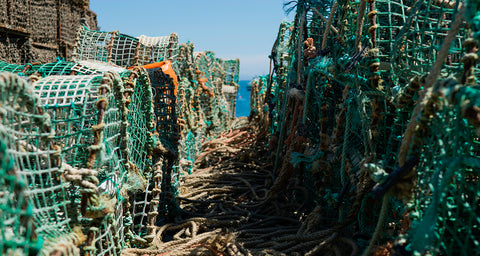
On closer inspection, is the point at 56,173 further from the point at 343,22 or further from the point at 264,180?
the point at 264,180

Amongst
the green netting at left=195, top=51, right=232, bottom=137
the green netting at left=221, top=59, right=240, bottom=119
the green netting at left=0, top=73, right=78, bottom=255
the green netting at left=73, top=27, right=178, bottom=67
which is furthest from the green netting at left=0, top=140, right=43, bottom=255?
the green netting at left=221, top=59, right=240, bottom=119

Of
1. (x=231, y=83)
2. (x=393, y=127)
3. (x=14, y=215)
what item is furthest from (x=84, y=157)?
(x=231, y=83)

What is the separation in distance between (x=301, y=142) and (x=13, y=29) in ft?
14.8

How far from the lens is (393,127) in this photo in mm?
1692

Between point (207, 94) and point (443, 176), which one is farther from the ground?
point (443, 176)

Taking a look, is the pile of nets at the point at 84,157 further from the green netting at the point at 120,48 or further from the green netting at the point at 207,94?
the green netting at the point at 207,94

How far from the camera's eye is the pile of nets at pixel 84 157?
41.0 inches

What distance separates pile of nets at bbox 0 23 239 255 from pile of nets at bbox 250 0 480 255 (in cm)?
95

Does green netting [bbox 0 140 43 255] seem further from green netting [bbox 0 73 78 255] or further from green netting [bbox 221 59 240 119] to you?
green netting [bbox 221 59 240 119]

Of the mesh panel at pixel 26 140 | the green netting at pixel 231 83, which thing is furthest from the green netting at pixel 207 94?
the mesh panel at pixel 26 140

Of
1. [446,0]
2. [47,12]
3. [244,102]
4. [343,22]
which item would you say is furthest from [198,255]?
[244,102]

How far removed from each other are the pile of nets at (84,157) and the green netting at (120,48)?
3.72ft

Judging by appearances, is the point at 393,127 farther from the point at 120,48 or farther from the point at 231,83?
the point at 231,83

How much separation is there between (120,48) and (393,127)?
3321 mm
